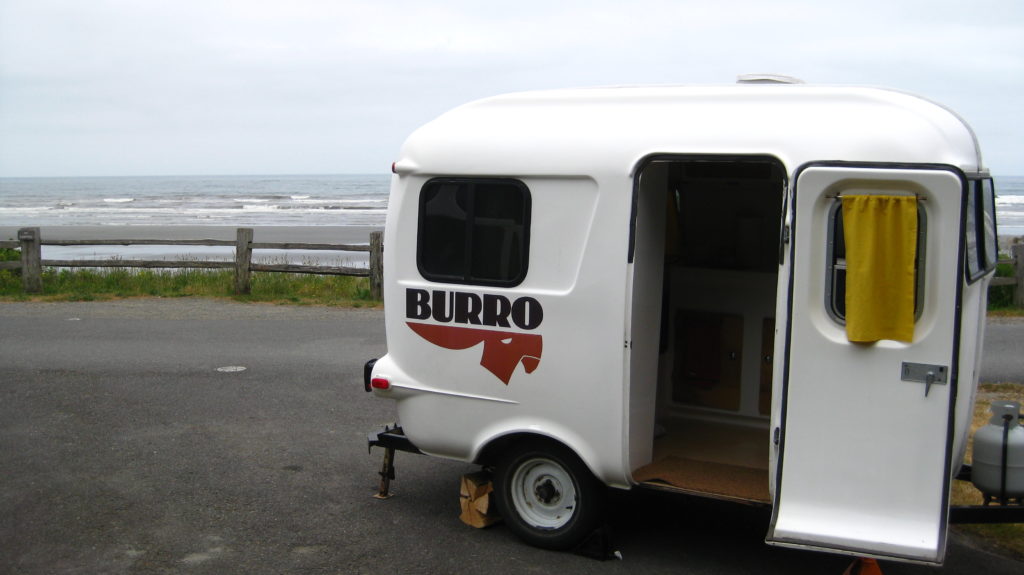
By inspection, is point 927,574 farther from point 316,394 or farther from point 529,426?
point 316,394

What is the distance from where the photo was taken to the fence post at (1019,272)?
1488 centimetres

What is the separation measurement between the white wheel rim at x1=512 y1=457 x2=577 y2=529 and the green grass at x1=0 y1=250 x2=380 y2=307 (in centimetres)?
998

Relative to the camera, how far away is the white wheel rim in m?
5.90

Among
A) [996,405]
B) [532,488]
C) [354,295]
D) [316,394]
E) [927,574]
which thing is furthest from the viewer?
[354,295]

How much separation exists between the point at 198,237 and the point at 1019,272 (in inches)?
1126

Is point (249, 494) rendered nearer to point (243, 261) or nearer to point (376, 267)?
point (376, 267)

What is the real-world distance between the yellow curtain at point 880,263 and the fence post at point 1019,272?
38.2 feet

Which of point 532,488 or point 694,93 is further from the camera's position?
point 532,488

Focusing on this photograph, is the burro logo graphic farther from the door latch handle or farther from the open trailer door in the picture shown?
the door latch handle

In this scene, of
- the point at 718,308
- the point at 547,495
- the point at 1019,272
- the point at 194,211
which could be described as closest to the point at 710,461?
the point at 547,495

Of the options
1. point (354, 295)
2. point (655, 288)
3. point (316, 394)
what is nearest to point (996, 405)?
point (655, 288)

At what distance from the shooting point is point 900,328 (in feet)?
15.5

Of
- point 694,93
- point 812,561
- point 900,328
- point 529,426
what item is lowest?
point 812,561

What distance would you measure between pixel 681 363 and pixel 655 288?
174 centimetres
